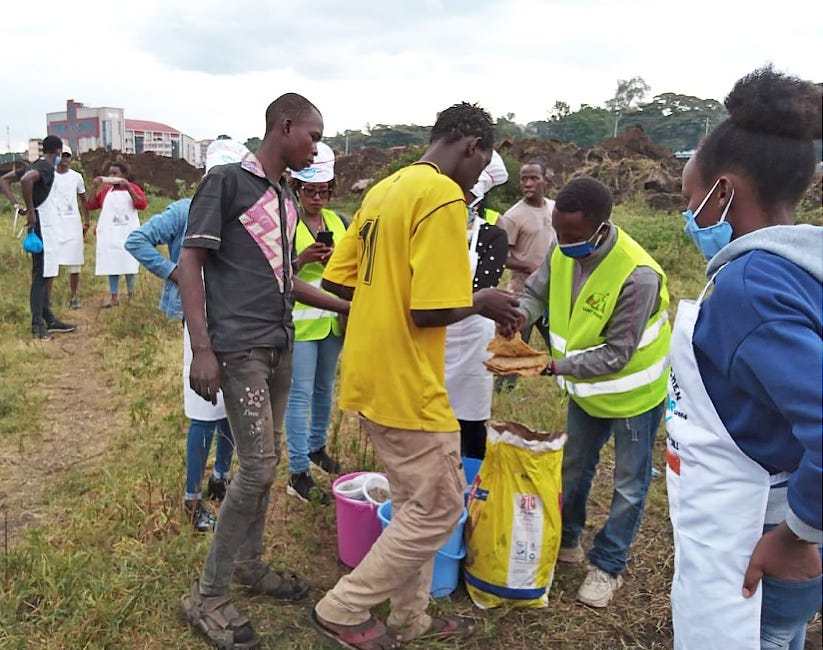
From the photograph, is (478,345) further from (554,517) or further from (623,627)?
(623,627)

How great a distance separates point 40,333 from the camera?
20.9 feet

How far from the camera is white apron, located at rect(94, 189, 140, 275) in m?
7.42

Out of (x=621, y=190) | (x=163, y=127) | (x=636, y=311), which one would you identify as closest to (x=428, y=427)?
(x=636, y=311)

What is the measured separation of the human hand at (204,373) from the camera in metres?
2.19

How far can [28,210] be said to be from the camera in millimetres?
6340

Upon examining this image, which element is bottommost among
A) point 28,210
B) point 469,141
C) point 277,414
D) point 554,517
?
point 554,517

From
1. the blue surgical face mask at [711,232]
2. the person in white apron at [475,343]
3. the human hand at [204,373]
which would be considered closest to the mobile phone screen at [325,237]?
the person in white apron at [475,343]

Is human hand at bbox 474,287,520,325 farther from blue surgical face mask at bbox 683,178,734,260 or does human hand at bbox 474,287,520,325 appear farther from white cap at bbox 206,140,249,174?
white cap at bbox 206,140,249,174

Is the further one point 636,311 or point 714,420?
point 636,311

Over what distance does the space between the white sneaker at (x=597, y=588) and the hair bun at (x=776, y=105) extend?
2092 millimetres

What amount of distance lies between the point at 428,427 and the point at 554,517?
81cm

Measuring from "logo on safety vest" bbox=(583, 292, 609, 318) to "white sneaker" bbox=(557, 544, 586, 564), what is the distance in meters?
1.17

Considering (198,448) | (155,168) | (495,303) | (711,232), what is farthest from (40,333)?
(155,168)

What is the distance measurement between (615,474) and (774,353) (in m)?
1.79
